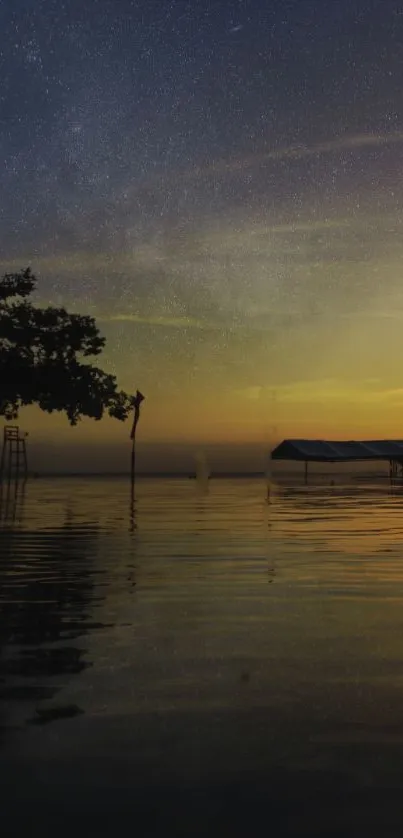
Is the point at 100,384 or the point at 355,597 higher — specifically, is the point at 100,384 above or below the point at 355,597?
above

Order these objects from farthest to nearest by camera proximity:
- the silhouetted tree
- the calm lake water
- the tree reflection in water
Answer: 1. the silhouetted tree
2. the tree reflection in water
3. the calm lake water

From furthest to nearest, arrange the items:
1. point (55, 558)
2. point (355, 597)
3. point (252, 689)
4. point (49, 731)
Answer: point (55, 558) < point (355, 597) < point (252, 689) < point (49, 731)

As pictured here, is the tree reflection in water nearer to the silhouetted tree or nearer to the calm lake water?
the calm lake water

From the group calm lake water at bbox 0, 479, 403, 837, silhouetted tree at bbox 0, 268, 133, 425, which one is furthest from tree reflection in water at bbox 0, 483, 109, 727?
silhouetted tree at bbox 0, 268, 133, 425

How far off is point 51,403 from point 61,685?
51.6 m

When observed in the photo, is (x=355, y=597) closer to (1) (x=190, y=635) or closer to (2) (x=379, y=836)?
(1) (x=190, y=635)

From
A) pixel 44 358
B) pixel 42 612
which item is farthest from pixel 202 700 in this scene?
pixel 44 358

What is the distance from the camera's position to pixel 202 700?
7.32 metres

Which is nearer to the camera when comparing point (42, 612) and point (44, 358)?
point (42, 612)

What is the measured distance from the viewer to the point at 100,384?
6319 cm

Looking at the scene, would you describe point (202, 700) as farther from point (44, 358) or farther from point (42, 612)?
point (44, 358)

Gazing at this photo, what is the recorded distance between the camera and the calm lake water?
195 inches

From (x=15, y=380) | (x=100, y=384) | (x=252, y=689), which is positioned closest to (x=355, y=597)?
(x=252, y=689)

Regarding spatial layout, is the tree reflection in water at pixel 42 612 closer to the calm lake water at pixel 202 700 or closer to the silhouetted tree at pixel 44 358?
the calm lake water at pixel 202 700
